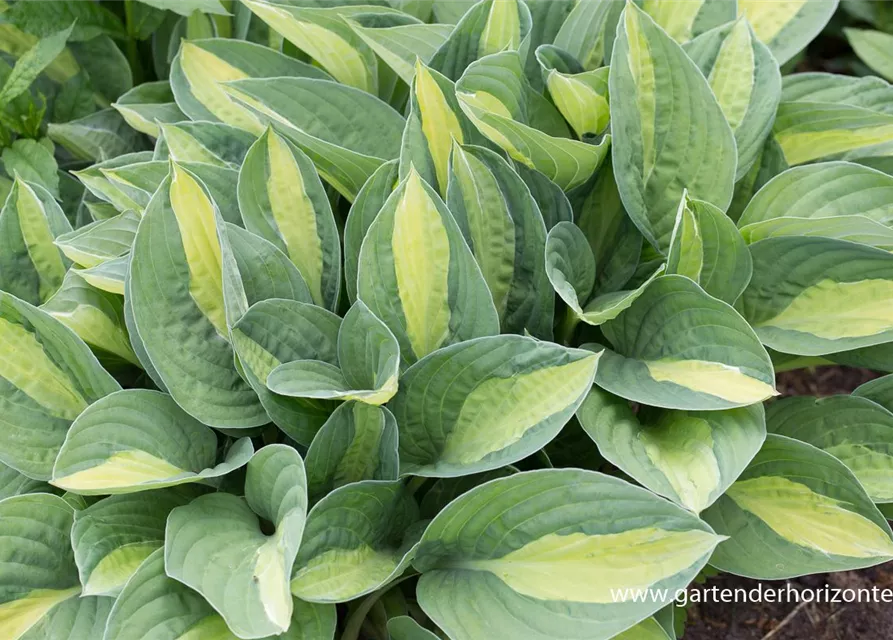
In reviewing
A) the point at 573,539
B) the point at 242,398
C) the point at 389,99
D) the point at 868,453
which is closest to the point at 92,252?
the point at 242,398

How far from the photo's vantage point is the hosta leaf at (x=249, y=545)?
83 centimetres

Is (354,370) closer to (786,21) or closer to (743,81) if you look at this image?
(743,81)

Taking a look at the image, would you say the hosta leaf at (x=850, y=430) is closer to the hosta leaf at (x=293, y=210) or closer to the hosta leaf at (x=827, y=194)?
Result: the hosta leaf at (x=827, y=194)

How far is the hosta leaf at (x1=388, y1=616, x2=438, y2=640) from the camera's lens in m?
0.97

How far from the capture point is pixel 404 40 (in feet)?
4.15

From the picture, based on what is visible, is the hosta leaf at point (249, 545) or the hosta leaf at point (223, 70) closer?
the hosta leaf at point (249, 545)

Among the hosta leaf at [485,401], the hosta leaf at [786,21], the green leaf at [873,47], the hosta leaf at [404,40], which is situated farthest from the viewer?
the green leaf at [873,47]

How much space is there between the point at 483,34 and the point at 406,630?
81 centimetres

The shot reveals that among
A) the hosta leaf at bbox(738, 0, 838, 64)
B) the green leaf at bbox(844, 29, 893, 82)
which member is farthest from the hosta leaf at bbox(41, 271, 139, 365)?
the green leaf at bbox(844, 29, 893, 82)

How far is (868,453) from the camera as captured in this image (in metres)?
1.10

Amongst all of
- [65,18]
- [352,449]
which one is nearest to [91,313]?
[352,449]

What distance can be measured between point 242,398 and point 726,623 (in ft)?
2.72

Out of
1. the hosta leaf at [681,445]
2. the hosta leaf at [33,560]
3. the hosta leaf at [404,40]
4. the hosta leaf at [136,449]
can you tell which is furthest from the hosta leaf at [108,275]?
the hosta leaf at [681,445]

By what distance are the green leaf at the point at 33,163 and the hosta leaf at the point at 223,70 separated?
0.26 metres
